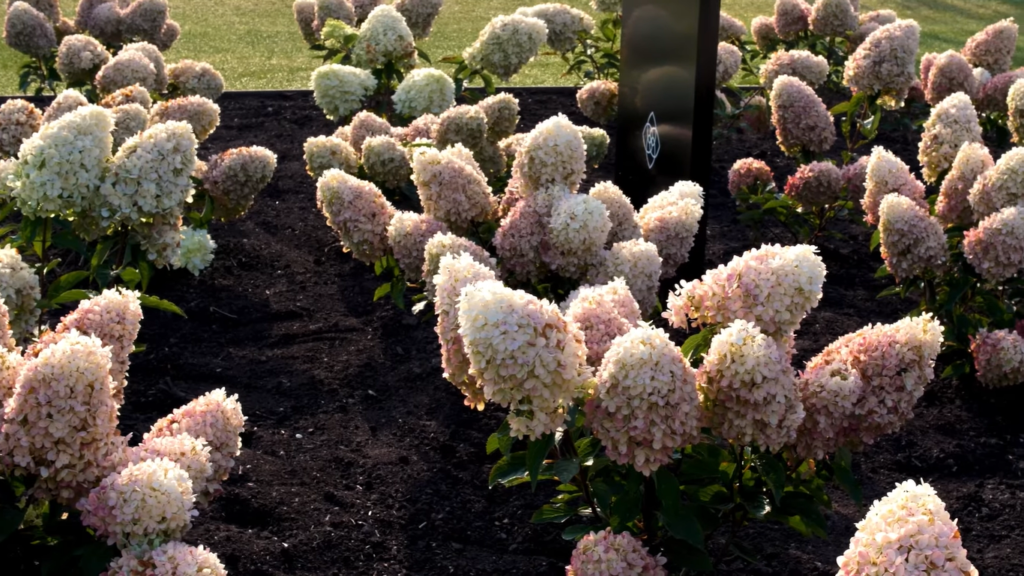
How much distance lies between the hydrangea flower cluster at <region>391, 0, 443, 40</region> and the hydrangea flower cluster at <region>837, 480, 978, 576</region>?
4.39 meters

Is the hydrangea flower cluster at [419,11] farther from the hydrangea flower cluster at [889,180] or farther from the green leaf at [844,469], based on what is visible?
the green leaf at [844,469]

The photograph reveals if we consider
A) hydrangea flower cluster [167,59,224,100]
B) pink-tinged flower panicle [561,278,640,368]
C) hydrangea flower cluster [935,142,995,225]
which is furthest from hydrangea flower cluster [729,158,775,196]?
pink-tinged flower panicle [561,278,640,368]

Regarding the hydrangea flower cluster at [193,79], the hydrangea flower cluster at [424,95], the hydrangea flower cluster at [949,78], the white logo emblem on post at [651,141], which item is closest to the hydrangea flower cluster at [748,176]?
the white logo emblem on post at [651,141]

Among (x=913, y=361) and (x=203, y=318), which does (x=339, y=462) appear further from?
(x=913, y=361)

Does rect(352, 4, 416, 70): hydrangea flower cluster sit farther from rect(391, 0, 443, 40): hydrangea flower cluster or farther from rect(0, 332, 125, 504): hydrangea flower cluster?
rect(0, 332, 125, 504): hydrangea flower cluster

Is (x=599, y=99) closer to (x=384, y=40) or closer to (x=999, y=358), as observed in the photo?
(x=384, y=40)

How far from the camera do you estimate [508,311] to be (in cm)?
190

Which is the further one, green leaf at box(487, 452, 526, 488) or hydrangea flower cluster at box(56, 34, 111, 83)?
hydrangea flower cluster at box(56, 34, 111, 83)

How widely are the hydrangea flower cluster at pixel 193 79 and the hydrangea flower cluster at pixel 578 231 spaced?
110 inches

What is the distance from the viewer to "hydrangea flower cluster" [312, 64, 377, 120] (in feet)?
16.0

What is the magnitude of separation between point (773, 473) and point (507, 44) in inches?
124

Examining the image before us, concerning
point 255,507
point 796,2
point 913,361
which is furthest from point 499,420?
point 796,2

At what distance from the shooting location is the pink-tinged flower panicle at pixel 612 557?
2119 millimetres

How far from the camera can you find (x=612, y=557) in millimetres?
2117
